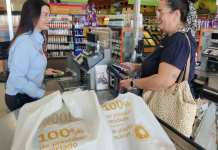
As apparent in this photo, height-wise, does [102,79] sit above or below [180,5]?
below

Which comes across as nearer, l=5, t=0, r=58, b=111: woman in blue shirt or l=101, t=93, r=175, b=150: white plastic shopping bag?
l=101, t=93, r=175, b=150: white plastic shopping bag

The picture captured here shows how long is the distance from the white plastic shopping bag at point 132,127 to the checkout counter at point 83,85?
34 centimetres

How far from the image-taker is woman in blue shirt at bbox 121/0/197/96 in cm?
125

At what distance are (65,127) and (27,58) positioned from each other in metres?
1.02

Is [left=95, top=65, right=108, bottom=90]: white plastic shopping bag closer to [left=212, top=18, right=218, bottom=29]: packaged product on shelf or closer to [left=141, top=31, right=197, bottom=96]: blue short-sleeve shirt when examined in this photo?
[left=141, top=31, right=197, bottom=96]: blue short-sleeve shirt

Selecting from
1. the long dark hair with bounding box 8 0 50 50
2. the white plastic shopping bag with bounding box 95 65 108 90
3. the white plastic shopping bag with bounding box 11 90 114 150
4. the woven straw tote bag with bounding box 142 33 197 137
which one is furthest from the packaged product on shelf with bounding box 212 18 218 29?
the white plastic shopping bag with bounding box 11 90 114 150

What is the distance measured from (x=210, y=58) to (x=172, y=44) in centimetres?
347

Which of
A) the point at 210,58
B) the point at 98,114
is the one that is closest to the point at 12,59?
the point at 98,114

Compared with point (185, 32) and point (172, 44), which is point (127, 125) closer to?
point (172, 44)

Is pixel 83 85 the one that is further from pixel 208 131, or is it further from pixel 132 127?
pixel 208 131

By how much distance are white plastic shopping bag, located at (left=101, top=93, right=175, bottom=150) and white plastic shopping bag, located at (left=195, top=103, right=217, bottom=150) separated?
1.76 meters

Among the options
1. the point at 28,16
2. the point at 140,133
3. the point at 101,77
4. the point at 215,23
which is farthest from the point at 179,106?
the point at 215,23

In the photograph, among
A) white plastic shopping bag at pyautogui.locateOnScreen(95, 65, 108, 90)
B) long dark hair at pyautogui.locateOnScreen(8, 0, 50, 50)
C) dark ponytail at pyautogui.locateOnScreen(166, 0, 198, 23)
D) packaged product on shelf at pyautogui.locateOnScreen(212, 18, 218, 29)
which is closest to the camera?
dark ponytail at pyautogui.locateOnScreen(166, 0, 198, 23)

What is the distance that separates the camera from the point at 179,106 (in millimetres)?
1289
